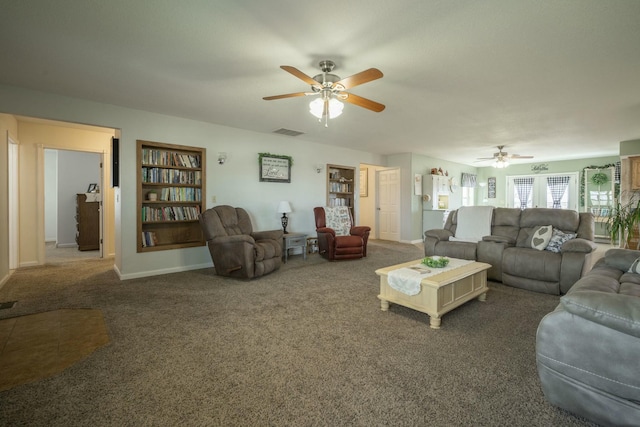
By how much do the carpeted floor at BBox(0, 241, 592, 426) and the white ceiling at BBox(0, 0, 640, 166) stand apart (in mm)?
2423

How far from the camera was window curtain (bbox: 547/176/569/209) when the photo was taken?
9.01 meters

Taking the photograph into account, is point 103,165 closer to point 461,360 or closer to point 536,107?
point 461,360

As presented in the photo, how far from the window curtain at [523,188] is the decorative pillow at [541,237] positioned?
7.20 m

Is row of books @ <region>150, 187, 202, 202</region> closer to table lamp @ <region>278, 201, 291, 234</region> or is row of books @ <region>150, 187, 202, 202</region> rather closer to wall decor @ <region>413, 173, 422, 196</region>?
table lamp @ <region>278, 201, 291, 234</region>

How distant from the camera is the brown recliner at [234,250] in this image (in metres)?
3.93

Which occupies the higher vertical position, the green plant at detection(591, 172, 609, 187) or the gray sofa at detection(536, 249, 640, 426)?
the green plant at detection(591, 172, 609, 187)

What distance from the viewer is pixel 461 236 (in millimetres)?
4637

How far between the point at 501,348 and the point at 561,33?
2.46m

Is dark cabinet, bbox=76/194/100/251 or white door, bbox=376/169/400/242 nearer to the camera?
dark cabinet, bbox=76/194/100/251

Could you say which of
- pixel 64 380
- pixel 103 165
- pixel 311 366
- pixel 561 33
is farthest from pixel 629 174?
pixel 103 165

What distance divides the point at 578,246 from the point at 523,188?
7816 mm

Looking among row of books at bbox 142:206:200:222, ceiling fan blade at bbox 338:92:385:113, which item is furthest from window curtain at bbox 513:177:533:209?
row of books at bbox 142:206:200:222

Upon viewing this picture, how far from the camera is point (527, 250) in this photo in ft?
12.1

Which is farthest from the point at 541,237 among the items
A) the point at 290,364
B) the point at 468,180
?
the point at 468,180
